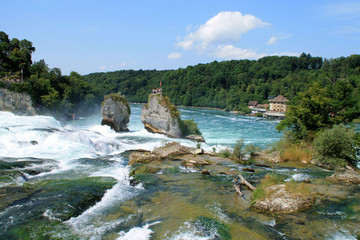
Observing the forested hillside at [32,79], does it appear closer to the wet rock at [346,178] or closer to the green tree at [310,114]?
the green tree at [310,114]

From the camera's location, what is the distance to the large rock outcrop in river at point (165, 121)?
35438 millimetres

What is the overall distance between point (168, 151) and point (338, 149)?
12.2m

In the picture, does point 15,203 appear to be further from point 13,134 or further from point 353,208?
point 13,134

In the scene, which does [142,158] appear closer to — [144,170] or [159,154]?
[159,154]

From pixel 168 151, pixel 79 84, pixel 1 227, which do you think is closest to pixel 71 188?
pixel 1 227

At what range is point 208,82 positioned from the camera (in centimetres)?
14412

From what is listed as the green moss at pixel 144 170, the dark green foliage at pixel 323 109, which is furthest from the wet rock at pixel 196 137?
the green moss at pixel 144 170

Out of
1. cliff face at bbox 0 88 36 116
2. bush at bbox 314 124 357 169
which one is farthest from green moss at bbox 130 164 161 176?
cliff face at bbox 0 88 36 116

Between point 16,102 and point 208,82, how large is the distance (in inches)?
4339

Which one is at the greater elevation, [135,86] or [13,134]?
[135,86]

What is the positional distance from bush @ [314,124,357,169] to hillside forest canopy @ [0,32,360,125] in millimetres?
4374

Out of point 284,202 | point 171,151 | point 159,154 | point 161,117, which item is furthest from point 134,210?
point 161,117

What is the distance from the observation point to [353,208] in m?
9.86

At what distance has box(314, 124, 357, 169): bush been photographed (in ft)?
58.3
